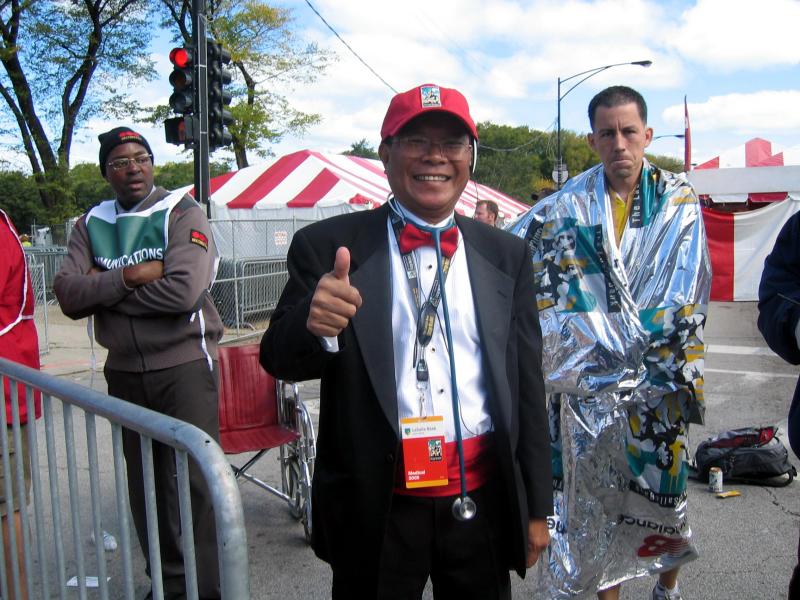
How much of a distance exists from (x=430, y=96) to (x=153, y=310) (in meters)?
1.70

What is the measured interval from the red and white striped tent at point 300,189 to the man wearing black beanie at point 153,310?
1086 cm

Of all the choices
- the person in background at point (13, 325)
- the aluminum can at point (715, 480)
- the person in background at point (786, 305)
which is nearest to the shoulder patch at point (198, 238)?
the person in background at point (13, 325)

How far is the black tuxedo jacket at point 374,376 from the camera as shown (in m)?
1.75

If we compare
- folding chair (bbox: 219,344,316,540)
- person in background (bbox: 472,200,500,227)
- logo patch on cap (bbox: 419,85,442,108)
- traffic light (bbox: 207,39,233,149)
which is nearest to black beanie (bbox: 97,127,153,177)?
folding chair (bbox: 219,344,316,540)

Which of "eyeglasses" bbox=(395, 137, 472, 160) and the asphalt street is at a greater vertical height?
"eyeglasses" bbox=(395, 137, 472, 160)

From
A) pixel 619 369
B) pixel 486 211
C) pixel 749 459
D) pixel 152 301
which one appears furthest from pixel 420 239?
pixel 486 211

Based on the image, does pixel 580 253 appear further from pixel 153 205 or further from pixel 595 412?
pixel 153 205

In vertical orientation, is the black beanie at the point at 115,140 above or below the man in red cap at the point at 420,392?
above

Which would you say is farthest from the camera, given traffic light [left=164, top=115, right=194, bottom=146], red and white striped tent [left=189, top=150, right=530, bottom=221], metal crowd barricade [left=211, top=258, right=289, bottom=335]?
red and white striped tent [left=189, top=150, right=530, bottom=221]

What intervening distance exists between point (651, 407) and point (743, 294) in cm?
1053

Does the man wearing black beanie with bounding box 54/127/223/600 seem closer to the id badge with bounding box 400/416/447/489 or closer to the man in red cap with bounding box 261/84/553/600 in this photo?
the man in red cap with bounding box 261/84/553/600

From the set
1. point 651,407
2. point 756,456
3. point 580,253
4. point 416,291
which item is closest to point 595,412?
point 651,407

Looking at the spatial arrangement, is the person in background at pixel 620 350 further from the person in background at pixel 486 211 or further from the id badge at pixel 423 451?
the person in background at pixel 486 211

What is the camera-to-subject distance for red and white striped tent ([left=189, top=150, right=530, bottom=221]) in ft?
48.7
